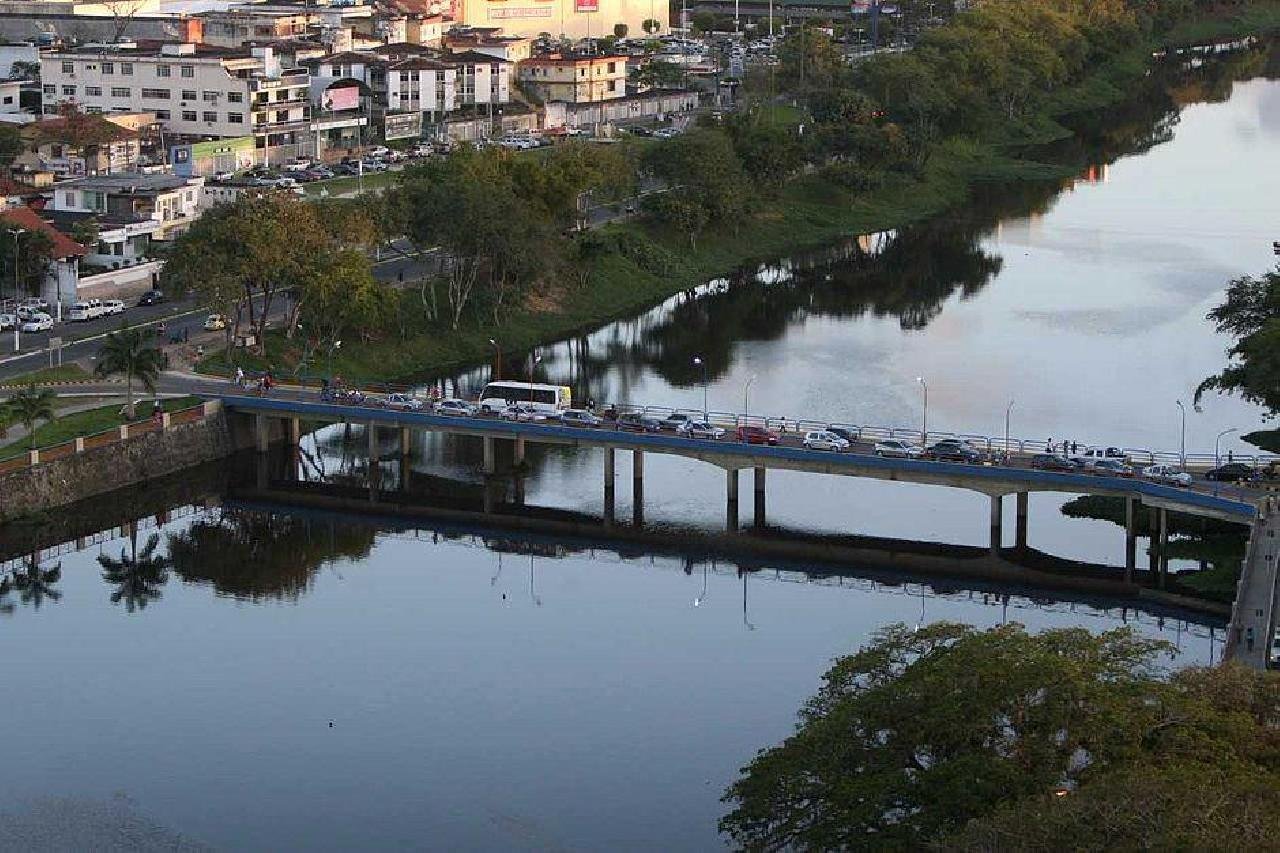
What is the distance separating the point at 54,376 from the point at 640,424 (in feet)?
57.3

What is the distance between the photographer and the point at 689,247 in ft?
338

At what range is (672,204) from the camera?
101188 millimetres

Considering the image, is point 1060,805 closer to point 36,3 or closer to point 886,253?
point 886,253

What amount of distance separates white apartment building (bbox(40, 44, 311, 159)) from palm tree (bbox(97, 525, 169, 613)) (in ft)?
171

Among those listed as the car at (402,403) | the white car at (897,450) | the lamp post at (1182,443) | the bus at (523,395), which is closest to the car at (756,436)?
the white car at (897,450)

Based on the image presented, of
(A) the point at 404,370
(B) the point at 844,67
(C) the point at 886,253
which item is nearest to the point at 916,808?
(A) the point at 404,370

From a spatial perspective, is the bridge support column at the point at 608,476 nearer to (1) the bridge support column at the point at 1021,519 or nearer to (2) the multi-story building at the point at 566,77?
(1) the bridge support column at the point at 1021,519

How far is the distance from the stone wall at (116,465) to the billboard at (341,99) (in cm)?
4851

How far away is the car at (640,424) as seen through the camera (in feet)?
223

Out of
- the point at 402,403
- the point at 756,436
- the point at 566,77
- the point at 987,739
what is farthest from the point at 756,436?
the point at 566,77

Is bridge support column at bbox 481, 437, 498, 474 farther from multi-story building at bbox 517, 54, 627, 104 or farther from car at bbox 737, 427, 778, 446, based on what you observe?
multi-story building at bbox 517, 54, 627, 104

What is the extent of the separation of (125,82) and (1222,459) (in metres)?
66.1

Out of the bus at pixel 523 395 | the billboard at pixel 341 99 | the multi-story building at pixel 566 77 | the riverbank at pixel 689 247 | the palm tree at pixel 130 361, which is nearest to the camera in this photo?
the palm tree at pixel 130 361

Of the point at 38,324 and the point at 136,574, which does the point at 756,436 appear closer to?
the point at 136,574
